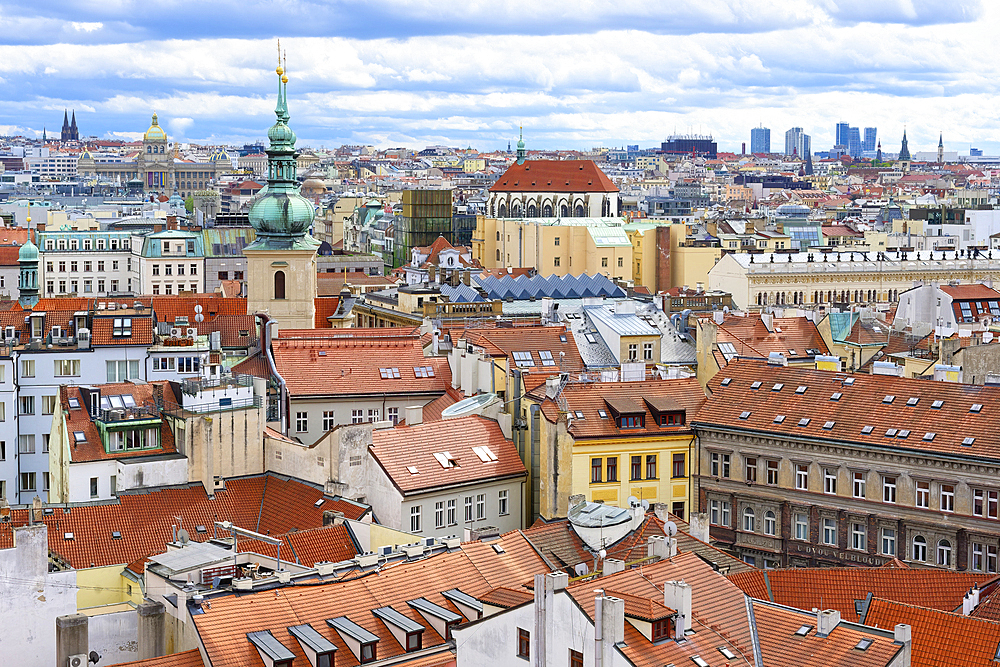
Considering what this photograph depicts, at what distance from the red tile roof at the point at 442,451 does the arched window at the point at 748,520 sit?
1025cm

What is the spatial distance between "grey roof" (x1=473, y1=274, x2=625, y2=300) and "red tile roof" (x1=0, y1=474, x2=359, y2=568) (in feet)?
175

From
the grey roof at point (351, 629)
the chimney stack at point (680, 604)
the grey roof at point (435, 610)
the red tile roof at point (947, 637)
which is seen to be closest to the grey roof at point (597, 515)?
the grey roof at point (435, 610)

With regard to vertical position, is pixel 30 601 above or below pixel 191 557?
below

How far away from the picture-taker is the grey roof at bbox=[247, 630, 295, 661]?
145ft

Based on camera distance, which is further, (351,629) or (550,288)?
(550,288)

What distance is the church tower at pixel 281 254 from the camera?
106562 mm

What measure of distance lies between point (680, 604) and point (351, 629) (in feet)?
32.2

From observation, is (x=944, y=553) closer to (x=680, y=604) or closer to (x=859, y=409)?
(x=859, y=409)

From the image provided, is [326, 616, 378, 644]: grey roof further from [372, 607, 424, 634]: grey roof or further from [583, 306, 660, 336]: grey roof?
[583, 306, 660, 336]: grey roof

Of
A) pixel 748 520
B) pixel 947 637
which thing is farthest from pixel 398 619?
pixel 748 520

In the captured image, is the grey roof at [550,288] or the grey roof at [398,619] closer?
the grey roof at [398,619]

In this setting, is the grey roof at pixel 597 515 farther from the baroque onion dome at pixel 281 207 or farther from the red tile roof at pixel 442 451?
the baroque onion dome at pixel 281 207

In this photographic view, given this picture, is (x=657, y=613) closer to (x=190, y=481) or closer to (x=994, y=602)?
(x=994, y=602)

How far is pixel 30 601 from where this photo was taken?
161 ft
